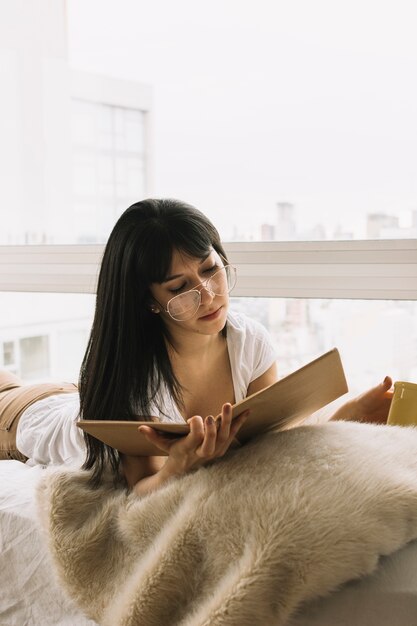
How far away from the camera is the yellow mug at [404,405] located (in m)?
1.58

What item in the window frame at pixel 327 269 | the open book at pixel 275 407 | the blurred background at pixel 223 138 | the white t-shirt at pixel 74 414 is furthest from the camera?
the blurred background at pixel 223 138

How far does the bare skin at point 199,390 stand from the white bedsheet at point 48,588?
25 cm

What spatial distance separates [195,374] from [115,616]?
2.33 feet

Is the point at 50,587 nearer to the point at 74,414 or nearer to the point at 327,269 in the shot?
the point at 74,414

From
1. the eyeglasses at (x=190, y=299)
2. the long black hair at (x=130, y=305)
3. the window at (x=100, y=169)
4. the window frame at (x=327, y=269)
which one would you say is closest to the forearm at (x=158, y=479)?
the long black hair at (x=130, y=305)

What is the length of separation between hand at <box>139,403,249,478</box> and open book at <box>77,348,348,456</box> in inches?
0.6

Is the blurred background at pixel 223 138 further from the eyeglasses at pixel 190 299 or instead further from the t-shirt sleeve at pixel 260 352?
the eyeglasses at pixel 190 299

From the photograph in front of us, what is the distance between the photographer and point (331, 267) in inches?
87.8

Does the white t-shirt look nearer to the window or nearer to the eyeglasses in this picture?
the eyeglasses

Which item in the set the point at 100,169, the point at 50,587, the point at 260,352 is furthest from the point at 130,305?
the point at 100,169

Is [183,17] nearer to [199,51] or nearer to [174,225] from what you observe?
[199,51]

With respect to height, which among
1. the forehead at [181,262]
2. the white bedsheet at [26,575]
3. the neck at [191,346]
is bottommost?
the white bedsheet at [26,575]

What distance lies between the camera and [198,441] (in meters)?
1.30

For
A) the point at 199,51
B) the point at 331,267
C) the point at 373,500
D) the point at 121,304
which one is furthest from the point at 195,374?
the point at 199,51
